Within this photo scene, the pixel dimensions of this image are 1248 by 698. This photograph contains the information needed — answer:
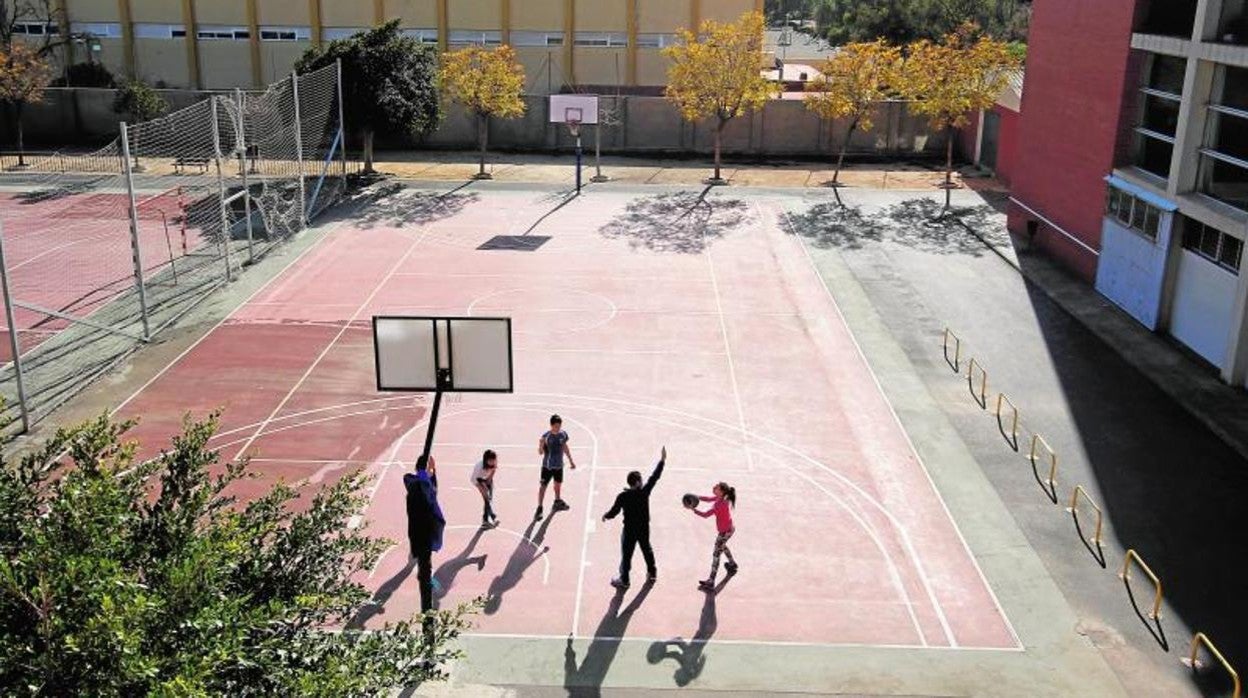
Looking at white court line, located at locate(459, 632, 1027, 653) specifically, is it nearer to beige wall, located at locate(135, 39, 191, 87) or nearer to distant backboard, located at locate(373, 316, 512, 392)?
distant backboard, located at locate(373, 316, 512, 392)

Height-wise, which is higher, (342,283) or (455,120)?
(455,120)

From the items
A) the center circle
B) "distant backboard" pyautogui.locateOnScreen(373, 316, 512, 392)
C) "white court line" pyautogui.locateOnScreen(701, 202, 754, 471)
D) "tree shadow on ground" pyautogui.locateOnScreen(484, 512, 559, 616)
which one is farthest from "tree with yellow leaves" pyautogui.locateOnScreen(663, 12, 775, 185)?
"distant backboard" pyautogui.locateOnScreen(373, 316, 512, 392)

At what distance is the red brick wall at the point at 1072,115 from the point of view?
28.8 metres

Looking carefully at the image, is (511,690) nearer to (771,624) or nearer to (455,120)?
(771,624)

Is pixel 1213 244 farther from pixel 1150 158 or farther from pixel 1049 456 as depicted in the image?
pixel 1049 456

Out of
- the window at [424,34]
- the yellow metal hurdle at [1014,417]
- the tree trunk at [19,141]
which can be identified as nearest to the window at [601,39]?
the window at [424,34]

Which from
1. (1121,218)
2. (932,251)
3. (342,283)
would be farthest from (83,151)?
(1121,218)

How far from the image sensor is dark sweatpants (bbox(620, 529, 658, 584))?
15.2 m

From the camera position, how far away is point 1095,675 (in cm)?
1391

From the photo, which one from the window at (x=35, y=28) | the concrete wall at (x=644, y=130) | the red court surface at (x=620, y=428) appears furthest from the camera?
the window at (x=35, y=28)

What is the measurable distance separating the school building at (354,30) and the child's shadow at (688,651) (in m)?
41.1

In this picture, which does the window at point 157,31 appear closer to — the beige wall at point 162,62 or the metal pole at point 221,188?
the beige wall at point 162,62

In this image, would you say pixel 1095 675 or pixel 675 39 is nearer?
pixel 1095 675

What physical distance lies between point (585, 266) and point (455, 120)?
19.2 m
